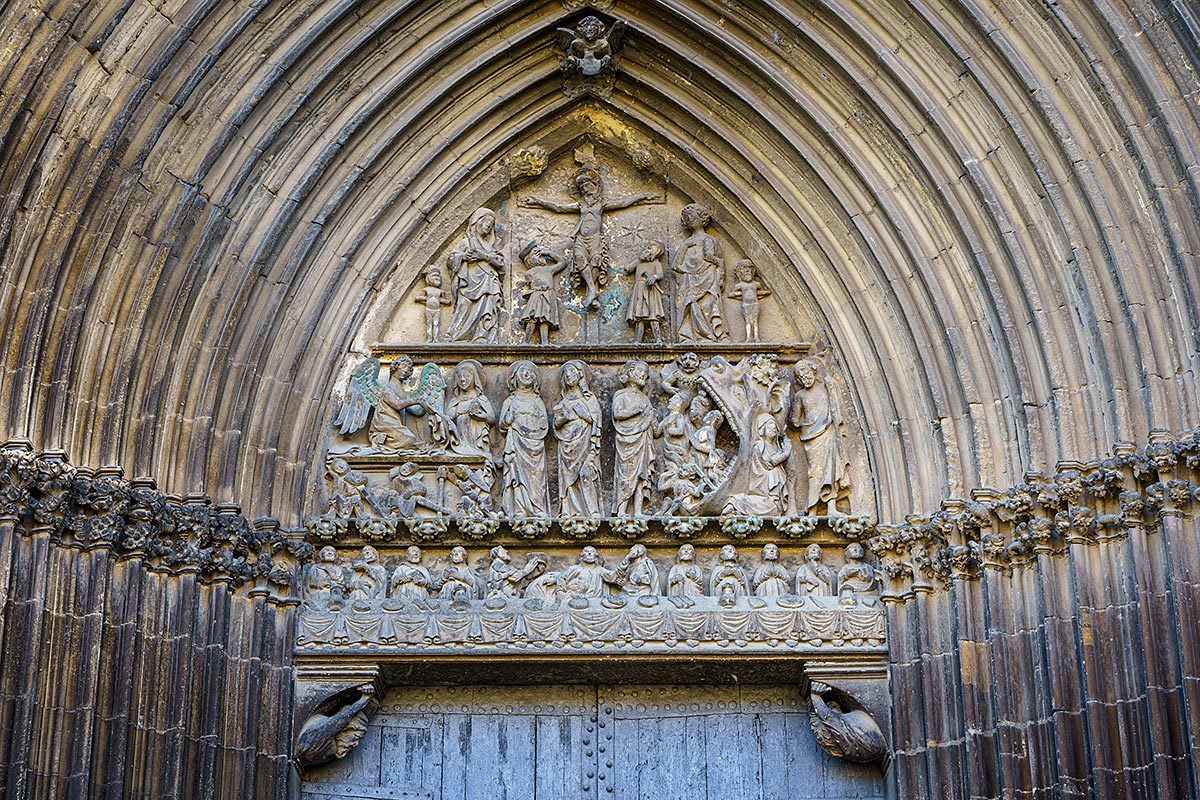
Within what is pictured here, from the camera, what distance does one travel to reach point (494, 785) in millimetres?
12203

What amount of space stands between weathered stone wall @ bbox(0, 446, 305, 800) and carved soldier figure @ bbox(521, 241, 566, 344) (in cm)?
222

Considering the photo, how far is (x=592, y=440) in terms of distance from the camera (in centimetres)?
1271

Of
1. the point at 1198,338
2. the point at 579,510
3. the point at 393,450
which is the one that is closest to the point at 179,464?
the point at 393,450

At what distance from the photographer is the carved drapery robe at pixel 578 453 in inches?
494

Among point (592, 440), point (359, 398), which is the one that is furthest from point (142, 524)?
point (592, 440)

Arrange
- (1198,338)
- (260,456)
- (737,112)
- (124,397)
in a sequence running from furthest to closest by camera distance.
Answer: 1. (737,112)
2. (260,456)
3. (124,397)
4. (1198,338)

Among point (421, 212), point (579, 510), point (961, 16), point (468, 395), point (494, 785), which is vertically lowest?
point (494, 785)

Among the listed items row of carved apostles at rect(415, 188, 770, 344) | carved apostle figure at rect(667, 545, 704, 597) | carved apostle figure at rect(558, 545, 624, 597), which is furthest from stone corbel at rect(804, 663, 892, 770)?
row of carved apostles at rect(415, 188, 770, 344)

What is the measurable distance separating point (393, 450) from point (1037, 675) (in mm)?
4271

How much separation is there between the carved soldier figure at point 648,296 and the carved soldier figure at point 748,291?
500mm

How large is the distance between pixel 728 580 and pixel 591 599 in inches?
34.0

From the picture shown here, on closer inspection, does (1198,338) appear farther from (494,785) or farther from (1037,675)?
(494,785)

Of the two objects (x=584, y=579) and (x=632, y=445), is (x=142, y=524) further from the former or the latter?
(x=632, y=445)

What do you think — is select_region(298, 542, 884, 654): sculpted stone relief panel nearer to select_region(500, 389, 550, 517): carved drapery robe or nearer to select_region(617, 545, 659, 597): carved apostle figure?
select_region(617, 545, 659, 597): carved apostle figure
